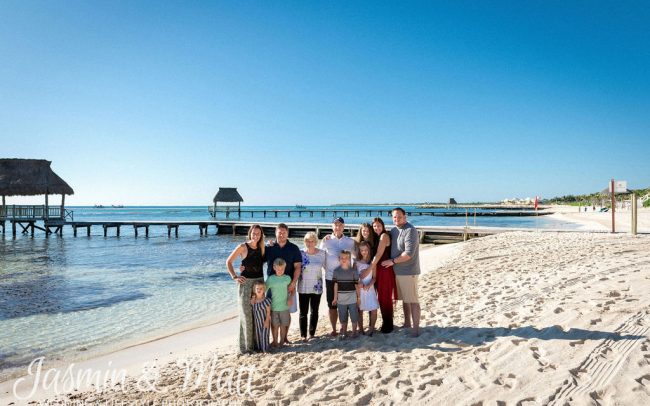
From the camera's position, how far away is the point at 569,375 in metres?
3.21

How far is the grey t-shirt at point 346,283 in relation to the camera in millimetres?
4664

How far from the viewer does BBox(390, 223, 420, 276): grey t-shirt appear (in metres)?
4.44

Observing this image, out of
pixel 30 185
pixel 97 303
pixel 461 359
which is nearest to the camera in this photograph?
pixel 461 359

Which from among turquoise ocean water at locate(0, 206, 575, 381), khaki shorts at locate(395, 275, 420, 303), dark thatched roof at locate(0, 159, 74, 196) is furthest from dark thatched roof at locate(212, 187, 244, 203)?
khaki shorts at locate(395, 275, 420, 303)

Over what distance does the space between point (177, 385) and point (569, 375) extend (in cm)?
367

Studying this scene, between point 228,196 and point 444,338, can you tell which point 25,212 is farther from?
point 444,338

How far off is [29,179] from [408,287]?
112 feet

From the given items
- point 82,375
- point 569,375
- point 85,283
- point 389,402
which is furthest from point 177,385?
point 85,283

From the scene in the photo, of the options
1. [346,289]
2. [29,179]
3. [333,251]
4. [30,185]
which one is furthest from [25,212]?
[346,289]

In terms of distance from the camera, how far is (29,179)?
29109 mm

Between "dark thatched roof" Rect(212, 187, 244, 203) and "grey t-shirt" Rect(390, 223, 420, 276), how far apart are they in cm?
4295

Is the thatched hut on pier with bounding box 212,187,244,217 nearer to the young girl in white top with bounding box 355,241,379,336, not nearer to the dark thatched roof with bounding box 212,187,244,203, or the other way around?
the dark thatched roof with bounding box 212,187,244,203

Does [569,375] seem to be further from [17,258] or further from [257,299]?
[17,258]

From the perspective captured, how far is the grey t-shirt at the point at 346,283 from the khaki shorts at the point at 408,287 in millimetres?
530
